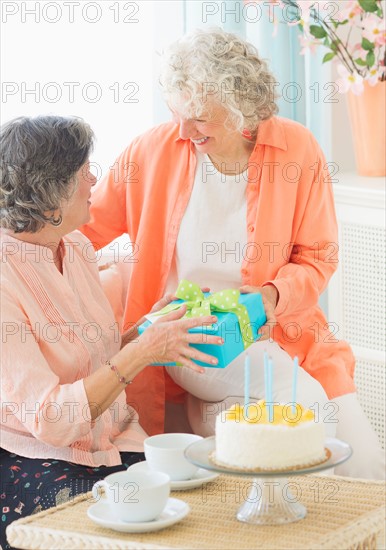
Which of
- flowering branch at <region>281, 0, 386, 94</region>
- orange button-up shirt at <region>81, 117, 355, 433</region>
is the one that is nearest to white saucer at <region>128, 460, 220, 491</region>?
orange button-up shirt at <region>81, 117, 355, 433</region>

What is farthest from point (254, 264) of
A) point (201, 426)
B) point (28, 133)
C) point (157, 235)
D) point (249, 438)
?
point (249, 438)

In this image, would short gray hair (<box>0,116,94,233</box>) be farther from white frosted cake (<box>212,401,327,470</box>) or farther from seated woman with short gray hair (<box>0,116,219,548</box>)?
white frosted cake (<box>212,401,327,470</box>)

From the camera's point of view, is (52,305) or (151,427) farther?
(151,427)

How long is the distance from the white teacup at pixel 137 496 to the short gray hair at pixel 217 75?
3.24 ft

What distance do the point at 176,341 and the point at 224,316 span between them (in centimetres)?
13

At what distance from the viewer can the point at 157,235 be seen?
2.53m

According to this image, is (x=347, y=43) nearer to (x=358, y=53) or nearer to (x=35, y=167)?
(x=358, y=53)

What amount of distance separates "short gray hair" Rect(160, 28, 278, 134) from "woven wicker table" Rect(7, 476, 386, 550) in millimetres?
973

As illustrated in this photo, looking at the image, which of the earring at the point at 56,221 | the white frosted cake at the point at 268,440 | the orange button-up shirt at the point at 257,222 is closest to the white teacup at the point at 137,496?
the white frosted cake at the point at 268,440

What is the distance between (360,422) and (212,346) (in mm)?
655

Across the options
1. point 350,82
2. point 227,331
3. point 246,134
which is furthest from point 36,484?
point 350,82

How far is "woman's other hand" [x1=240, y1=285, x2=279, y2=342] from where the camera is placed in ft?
7.48

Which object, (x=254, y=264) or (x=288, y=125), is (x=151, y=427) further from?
(x=288, y=125)

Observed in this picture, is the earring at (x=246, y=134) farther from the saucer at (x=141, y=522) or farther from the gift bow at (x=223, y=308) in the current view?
the saucer at (x=141, y=522)
